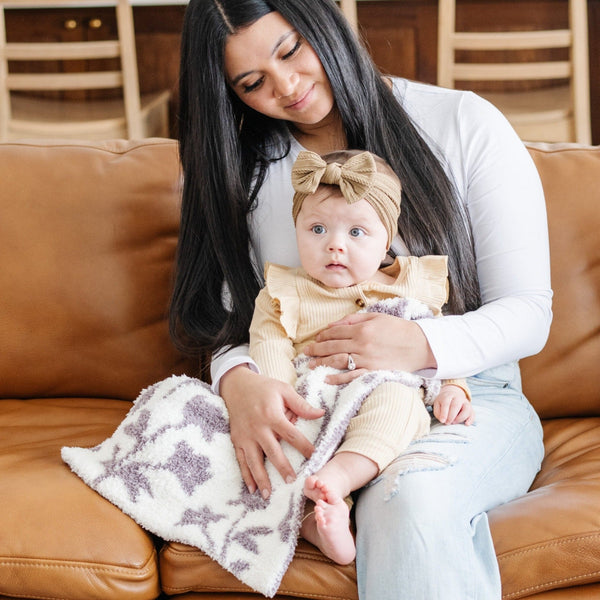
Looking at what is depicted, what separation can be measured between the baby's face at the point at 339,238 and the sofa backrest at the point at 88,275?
1.68 feet

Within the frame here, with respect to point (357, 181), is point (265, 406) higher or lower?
lower

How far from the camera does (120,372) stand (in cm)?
188

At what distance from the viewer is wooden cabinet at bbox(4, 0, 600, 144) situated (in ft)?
13.0

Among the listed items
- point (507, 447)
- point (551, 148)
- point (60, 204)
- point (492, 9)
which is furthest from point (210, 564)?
point (492, 9)

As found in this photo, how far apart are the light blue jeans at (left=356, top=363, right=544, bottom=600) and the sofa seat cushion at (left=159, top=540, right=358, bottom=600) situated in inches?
2.1

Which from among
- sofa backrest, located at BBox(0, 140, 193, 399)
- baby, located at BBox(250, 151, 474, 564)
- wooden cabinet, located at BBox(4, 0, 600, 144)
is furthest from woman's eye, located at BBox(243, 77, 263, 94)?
wooden cabinet, located at BBox(4, 0, 600, 144)

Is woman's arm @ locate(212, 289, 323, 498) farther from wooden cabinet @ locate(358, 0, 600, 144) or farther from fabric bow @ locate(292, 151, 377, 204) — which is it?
wooden cabinet @ locate(358, 0, 600, 144)

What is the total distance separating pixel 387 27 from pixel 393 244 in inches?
106

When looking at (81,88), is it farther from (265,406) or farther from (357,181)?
(265,406)

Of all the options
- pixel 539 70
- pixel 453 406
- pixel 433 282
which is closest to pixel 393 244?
pixel 433 282

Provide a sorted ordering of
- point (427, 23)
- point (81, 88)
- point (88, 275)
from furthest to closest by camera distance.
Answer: point (427, 23), point (81, 88), point (88, 275)

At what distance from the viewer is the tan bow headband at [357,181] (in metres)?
1.40

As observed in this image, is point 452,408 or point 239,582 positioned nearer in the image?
point 239,582

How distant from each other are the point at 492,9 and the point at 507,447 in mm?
3089
